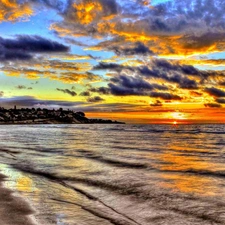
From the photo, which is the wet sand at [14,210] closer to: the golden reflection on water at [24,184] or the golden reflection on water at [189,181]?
the golden reflection on water at [24,184]

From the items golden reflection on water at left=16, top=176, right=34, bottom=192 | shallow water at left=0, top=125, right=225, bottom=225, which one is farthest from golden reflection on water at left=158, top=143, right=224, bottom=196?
golden reflection on water at left=16, top=176, right=34, bottom=192

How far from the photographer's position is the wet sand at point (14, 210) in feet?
25.5

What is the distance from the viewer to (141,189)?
534 inches

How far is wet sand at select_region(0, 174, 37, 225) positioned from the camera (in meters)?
7.76

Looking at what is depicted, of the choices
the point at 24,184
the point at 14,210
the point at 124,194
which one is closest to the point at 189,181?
the point at 124,194

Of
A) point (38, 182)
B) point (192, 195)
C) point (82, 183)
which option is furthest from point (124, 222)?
point (38, 182)

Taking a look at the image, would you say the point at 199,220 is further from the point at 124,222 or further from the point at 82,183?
the point at 82,183

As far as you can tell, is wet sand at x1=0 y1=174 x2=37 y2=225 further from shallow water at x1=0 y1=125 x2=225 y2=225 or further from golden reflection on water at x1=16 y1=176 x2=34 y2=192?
golden reflection on water at x1=16 y1=176 x2=34 y2=192

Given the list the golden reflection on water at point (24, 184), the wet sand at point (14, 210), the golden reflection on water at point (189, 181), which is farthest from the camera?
the golden reflection on water at point (189, 181)

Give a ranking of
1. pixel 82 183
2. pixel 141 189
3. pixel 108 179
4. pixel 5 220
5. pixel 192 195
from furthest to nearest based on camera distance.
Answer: pixel 108 179
pixel 82 183
pixel 141 189
pixel 192 195
pixel 5 220

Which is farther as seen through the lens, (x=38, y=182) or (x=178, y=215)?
(x=38, y=182)

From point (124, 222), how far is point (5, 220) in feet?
10.8

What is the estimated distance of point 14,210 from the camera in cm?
882

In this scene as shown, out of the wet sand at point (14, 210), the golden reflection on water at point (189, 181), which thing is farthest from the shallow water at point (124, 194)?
the wet sand at point (14, 210)
